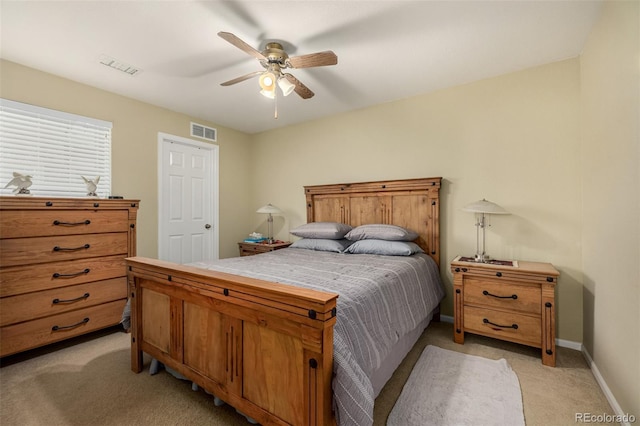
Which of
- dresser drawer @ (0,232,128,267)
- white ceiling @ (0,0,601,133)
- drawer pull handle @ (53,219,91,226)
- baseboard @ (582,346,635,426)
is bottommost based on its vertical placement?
baseboard @ (582,346,635,426)

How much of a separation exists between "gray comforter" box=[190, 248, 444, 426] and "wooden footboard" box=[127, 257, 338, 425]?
11 centimetres

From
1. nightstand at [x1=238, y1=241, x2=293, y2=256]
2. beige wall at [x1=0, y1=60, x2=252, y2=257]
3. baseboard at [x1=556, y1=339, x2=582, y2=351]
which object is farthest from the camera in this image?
nightstand at [x1=238, y1=241, x2=293, y2=256]

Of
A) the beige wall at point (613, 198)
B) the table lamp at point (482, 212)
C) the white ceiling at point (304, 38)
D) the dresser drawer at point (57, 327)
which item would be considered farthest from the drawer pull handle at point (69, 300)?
the beige wall at point (613, 198)

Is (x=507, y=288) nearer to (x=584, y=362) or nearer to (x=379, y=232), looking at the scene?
(x=584, y=362)

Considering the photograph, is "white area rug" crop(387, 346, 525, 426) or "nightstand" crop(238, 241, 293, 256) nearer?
"white area rug" crop(387, 346, 525, 426)

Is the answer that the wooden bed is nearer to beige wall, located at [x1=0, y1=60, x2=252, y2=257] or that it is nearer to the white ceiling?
beige wall, located at [x1=0, y1=60, x2=252, y2=257]

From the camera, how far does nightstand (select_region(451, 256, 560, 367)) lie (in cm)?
210

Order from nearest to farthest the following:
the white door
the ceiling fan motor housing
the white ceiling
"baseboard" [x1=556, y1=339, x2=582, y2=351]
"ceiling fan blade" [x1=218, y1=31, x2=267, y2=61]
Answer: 1. "ceiling fan blade" [x1=218, y1=31, x2=267, y2=61]
2. the white ceiling
3. the ceiling fan motor housing
4. "baseboard" [x1=556, y1=339, x2=582, y2=351]
5. the white door

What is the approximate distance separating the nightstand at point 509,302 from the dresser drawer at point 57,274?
10.4 ft

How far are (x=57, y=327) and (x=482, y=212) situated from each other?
12.6 ft

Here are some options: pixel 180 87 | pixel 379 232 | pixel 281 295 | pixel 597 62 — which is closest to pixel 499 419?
pixel 281 295

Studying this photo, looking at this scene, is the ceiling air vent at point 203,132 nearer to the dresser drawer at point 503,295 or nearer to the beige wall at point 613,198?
the dresser drawer at point 503,295

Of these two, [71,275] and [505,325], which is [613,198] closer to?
[505,325]

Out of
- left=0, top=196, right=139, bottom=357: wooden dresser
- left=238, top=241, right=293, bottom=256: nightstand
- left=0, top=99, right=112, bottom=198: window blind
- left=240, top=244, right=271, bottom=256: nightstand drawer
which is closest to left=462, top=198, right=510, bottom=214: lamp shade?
left=238, top=241, right=293, bottom=256: nightstand
